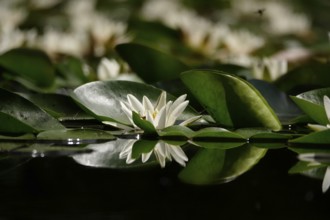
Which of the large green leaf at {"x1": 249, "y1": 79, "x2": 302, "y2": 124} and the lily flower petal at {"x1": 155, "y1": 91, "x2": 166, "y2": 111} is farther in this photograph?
the large green leaf at {"x1": 249, "y1": 79, "x2": 302, "y2": 124}

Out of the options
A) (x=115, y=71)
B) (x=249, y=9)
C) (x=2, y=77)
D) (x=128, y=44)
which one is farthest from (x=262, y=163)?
(x=249, y=9)

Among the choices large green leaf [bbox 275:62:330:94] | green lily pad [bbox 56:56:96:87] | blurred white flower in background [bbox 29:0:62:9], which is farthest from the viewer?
blurred white flower in background [bbox 29:0:62:9]

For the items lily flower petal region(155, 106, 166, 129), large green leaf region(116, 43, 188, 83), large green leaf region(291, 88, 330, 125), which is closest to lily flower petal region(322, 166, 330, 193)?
large green leaf region(291, 88, 330, 125)

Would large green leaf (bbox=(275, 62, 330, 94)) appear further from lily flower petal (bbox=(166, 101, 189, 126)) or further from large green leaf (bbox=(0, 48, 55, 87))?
large green leaf (bbox=(0, 48, 55, 87))

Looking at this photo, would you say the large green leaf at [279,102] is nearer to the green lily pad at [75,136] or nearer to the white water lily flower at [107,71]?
the green lily pad at [75,136]

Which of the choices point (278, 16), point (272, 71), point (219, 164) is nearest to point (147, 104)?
point (219, 164)

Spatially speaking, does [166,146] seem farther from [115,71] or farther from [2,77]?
[2,77]

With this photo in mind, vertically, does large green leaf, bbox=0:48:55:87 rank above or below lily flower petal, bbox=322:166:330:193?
above
